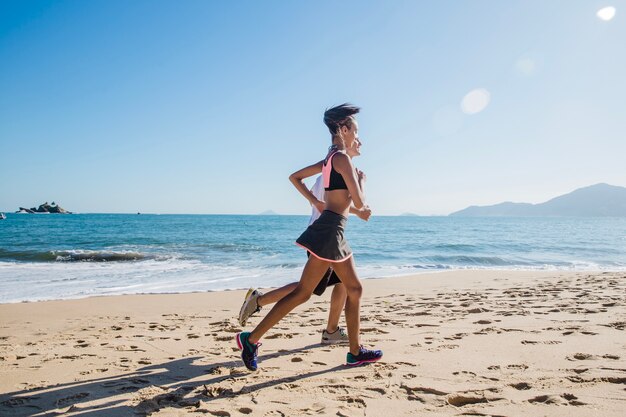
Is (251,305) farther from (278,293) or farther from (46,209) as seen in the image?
(46,209)

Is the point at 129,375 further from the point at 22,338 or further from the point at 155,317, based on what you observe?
the point at 155,317

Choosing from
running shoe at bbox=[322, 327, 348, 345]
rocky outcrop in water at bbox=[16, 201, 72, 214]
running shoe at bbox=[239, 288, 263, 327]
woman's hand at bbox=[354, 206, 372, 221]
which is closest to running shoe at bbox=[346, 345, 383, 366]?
running shoe at bbox=[322, 327, 348, 345]

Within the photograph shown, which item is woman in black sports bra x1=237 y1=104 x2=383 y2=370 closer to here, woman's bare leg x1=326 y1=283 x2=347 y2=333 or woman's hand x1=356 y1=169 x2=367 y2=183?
woman's hand x1=356 y1=169 x2=367 y2=183

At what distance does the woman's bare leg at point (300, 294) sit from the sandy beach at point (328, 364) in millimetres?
371

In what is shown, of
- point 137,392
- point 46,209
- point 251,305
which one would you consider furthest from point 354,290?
point 46,209

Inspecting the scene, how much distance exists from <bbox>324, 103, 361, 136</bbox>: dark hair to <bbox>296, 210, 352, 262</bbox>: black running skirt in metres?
0.69

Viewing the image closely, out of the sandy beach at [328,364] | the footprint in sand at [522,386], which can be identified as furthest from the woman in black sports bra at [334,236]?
the footprint in sand at [522,386]

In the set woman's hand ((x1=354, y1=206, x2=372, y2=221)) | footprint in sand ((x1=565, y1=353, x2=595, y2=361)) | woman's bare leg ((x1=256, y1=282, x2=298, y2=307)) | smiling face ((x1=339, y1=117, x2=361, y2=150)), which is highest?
smiling face ((x1=339, y1=117, x2=361, y2=150))

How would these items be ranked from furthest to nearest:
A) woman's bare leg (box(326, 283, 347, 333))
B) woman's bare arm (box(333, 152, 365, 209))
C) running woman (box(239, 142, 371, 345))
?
woman's bare leg (box(326, 283, 347, 333)) < running woman (box(239, 142, 371, 345)) < woman's bare arm (box(333, 152, 365, 209))

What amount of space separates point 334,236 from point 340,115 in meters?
0.95

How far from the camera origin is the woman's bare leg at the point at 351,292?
292 cm

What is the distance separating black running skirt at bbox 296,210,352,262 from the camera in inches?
109

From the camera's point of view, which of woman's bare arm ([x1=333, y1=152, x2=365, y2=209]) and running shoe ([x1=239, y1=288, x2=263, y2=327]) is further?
running shoe ([x1=239, y1=288, x2=263, y2=327])

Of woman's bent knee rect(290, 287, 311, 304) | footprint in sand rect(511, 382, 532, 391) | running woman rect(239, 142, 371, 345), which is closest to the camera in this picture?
footprint in sand rect(511, 382, 532, 391)
